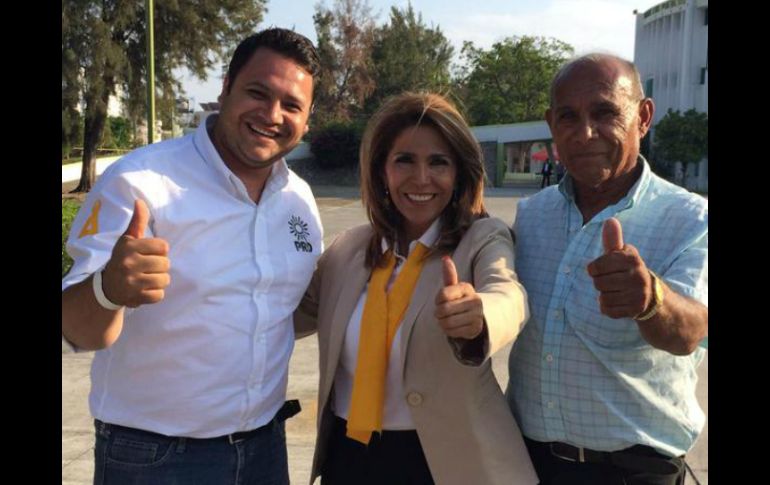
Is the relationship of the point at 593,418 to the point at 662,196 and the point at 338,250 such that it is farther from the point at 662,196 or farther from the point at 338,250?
the point at 338,250

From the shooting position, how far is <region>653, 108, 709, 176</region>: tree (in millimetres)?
35625

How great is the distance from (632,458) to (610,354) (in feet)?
1.08

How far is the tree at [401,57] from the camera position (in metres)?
48.3

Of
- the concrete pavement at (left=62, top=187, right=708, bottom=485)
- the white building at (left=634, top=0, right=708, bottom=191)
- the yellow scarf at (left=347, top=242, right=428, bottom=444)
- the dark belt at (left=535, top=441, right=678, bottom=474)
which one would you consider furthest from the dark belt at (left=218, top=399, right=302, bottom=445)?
the white building at (left=634, top=0, right=708, bottom=191)

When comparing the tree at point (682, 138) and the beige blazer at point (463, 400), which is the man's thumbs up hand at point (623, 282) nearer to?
the beige blazer at point (463, 400)

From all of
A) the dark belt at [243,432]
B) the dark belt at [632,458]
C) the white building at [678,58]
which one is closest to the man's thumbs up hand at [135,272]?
the dark belt at [243,432]

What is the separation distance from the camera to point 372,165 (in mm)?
2887

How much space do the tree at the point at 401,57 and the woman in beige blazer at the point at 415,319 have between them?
43698mm

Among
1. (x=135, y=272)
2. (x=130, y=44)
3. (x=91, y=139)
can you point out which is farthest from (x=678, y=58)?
(x=135, y=272)

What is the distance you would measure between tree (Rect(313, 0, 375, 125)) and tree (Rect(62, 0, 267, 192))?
17582 millimetres

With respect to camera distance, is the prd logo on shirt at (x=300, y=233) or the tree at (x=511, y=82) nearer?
the prd logo on shirt at (x=300, y=233)

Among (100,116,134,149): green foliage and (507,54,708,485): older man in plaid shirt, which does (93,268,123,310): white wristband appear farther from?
(100,116,134,149): green foliage
